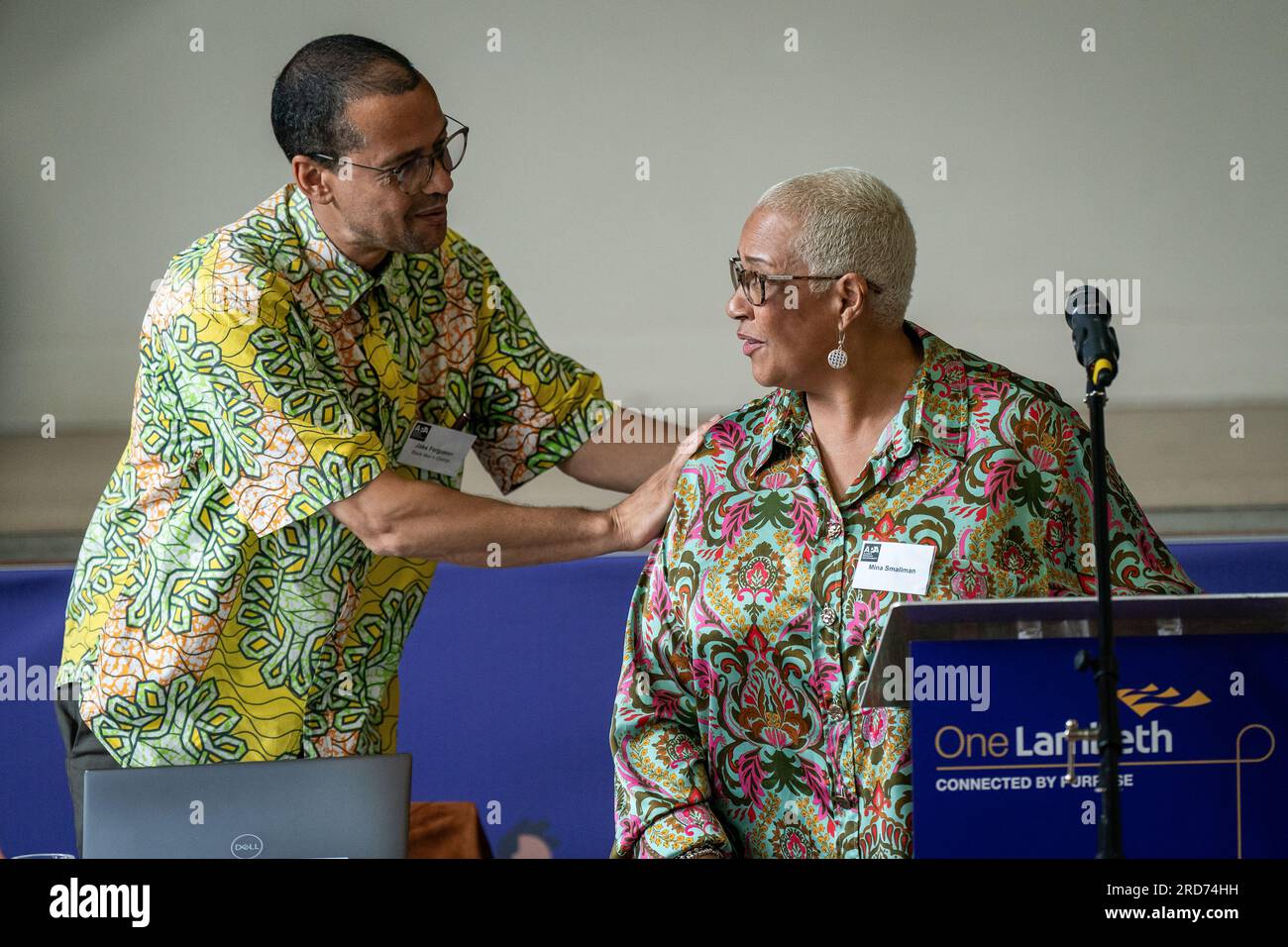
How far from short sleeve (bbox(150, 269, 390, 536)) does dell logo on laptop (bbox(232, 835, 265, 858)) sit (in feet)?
1.78

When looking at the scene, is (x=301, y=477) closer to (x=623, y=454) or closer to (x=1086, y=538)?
(x=623, y=454)

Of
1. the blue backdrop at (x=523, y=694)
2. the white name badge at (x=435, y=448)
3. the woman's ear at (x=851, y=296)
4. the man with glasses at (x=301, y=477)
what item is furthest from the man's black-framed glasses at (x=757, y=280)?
the blue backdrop at (x=523, y=694)

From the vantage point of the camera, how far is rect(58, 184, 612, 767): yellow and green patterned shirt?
2139 mm

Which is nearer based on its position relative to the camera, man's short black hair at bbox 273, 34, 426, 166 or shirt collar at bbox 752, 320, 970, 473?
shirt collar at bbox 752, 320, 970, 473

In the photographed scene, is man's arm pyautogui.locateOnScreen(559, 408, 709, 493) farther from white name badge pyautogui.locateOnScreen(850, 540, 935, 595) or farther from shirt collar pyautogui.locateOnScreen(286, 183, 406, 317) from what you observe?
white name badge pyautogui.locateOnScreen(850, 540, 935, 595)

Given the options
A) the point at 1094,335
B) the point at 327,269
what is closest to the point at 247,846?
the point at 327,269

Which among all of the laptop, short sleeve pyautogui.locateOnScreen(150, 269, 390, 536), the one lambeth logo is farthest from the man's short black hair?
the one lambeth logo

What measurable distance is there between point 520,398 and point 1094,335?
135cm

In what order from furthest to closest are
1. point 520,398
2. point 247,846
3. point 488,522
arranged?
point 520,398 → point 488,522 → point 247,846

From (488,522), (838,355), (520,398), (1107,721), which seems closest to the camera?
(1107,721)

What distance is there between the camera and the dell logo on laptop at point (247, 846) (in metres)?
1.77

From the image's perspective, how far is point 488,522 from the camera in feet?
7.35

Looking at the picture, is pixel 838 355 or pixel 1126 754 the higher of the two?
pixel 838 355
